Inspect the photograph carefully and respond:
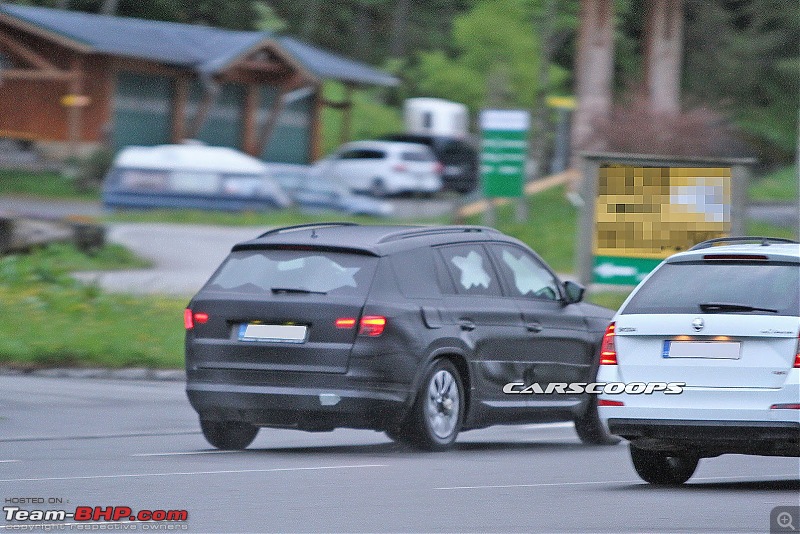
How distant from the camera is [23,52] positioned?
157 ft

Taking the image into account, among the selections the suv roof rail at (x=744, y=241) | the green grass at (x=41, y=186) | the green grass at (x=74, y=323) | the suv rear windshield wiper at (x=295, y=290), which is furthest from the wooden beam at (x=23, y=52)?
the suv roof rail at (x=744, y=241)

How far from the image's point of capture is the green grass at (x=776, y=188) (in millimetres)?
46094

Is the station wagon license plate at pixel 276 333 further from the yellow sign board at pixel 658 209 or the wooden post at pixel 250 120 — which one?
the wooden post at pixel 250 120

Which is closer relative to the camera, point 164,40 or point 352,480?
point 352,480

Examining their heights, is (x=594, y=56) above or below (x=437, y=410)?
above

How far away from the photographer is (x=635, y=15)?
165 feet

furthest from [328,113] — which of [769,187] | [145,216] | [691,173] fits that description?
[691,173]

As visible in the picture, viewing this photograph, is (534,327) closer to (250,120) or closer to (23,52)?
(23,52)

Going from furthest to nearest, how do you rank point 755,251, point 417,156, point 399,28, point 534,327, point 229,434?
point 399,28 < point 417,156 < point 534,327 < point 229,434 < point 755,251

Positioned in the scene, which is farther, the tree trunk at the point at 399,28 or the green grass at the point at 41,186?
the tree trunk at the point at 399,28

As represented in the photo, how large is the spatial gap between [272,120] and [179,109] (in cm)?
359

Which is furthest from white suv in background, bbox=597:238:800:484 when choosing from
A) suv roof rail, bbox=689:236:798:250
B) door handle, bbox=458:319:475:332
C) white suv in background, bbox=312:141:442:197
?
white suv in background, bbox=312:141:442:197

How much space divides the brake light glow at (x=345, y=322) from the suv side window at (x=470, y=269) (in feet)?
3.87

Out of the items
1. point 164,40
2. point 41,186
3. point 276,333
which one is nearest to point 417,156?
point 164,40
